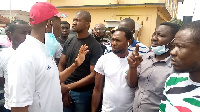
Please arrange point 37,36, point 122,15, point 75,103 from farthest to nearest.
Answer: point 122,15 < point 75,103 < point 37,36

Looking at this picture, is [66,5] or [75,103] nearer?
[75,103]

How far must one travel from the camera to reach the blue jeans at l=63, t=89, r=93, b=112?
9.78 ft

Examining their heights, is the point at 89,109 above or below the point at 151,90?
below

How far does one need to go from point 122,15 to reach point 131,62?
408 inches

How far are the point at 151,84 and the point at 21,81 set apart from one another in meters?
1.47

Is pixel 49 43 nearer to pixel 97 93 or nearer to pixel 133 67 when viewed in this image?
pixel 133 67

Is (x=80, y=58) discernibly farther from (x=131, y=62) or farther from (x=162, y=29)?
(x=162, y=29)

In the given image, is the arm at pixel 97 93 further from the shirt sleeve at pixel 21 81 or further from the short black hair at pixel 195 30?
the short black hair at pixel 195 30

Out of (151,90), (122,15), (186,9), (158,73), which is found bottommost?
(151,90)

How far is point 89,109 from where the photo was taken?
10.0ft

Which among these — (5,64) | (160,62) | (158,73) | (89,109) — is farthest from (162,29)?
(5,64)

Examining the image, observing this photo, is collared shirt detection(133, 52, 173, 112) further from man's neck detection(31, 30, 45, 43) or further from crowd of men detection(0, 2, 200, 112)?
man's neck detection(31, 30, 45, 43)

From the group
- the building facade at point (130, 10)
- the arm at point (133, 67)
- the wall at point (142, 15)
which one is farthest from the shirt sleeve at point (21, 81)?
the wall at point (142, 15)

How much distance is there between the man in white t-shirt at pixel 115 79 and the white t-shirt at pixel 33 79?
0.89 metres
